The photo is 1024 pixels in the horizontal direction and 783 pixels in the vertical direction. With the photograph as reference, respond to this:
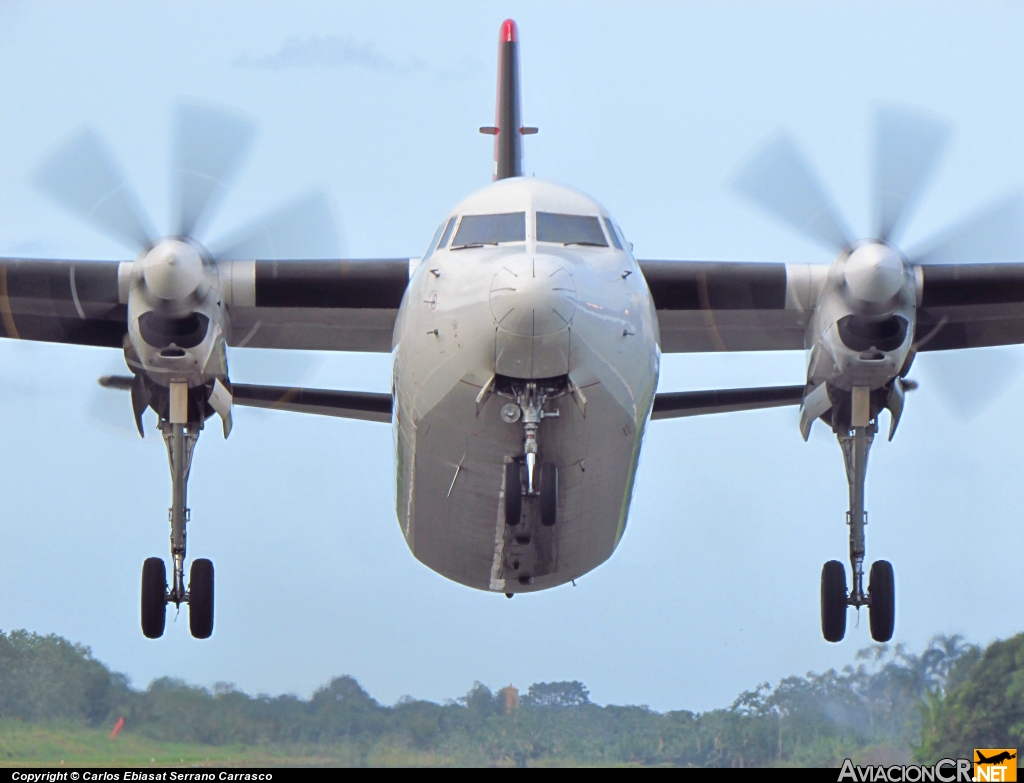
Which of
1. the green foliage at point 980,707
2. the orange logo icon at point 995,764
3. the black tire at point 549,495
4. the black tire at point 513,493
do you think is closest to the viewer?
the black tire at point 549,495

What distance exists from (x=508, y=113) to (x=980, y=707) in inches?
306

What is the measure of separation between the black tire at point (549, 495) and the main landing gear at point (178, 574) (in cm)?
414

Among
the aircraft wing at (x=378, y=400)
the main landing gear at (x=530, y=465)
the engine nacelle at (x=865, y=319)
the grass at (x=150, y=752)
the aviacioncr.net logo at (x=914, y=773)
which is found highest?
the engine nacelle at (x=865, y=319)

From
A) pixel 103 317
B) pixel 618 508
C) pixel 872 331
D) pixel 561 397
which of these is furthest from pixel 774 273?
pixel 103 317

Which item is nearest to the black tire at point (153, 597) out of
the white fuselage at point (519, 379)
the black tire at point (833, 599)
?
the white fuselage at point (519, 379)

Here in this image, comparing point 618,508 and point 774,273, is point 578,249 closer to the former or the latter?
point 618,508

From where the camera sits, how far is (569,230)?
10398mm

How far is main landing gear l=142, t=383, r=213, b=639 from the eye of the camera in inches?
514

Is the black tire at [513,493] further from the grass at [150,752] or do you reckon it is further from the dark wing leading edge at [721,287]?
the grass at [150,752]

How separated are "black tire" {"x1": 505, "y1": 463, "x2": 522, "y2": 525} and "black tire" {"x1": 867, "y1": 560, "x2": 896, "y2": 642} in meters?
4.70

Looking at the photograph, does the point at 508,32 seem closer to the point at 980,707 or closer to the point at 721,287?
the point at 721,287

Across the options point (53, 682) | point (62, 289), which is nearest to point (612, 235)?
point (62, 289)

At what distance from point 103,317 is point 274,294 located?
1.68 meters

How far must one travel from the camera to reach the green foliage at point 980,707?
12438 millimetres
